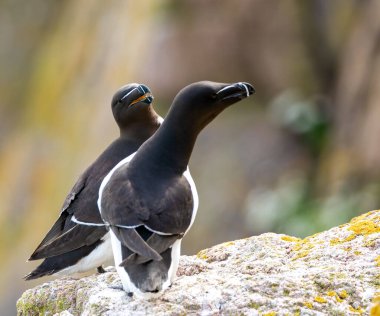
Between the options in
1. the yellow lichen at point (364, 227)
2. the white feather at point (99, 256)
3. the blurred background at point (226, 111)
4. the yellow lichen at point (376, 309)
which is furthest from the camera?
the blurred background at point (226, 111)

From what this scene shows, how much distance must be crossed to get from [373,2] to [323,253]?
30.2 feet

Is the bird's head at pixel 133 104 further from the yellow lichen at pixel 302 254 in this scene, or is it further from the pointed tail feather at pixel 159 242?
the pointed tail feather at pixel 159 242

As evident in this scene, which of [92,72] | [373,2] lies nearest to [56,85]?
[92,72]

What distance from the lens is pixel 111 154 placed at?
7.54 metres

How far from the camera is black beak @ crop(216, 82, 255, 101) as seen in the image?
6027mm

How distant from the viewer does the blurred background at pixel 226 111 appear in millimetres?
13812

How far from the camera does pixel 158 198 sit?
5715 mm

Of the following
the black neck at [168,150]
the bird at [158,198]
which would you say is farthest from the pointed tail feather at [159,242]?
the black neck at [168,150]

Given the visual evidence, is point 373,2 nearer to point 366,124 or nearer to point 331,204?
point 366,124

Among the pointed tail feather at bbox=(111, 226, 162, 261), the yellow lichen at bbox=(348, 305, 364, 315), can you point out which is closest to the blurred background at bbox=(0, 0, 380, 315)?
the pointed tail feather at bbox=(111, 226, 162, 261)

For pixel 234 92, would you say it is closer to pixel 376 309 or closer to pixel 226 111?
pixel 376 309

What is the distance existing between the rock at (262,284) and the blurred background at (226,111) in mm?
6168

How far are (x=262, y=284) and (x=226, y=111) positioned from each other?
10.0m

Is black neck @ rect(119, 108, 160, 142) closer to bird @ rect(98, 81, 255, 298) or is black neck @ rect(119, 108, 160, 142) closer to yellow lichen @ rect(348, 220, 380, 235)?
bird @ rect(98, 81, 255, 298)
